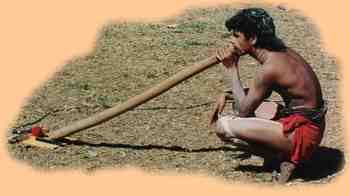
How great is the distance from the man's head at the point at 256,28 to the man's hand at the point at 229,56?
155 mm

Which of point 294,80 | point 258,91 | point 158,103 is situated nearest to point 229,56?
point 258,91

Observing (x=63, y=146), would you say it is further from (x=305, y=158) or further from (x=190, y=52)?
(x=190, y=52)

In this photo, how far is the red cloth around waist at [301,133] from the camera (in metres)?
6.62

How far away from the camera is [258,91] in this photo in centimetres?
658

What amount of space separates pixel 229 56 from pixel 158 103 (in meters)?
2.18

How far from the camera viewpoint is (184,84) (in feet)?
31.3

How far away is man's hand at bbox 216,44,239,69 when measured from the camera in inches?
269

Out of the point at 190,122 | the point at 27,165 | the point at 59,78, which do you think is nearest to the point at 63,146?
the point at 27,165

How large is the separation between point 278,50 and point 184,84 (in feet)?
9.84

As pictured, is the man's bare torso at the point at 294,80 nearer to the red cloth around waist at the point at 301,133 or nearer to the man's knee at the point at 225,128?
the red cloth around waist at the point at 301,133

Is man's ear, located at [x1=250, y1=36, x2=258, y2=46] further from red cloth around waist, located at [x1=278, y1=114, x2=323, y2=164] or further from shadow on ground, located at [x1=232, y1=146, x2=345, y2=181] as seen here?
shadow on ground, located at [x1=232, y1=146, x2=345, y2=181]

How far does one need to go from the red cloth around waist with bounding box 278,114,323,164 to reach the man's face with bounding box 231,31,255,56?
0.72 meters

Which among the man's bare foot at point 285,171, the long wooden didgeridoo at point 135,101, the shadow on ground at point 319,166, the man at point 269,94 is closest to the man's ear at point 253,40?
the man at point 269,94

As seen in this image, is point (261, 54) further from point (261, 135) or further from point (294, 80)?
point (261, 135)
